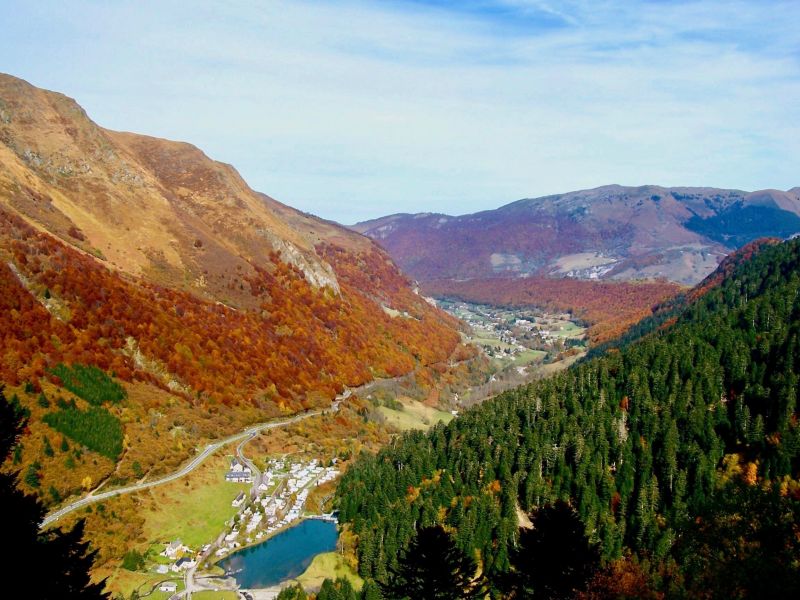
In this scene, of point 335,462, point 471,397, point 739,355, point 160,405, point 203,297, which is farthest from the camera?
point 471,397

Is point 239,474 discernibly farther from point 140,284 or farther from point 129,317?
point 140,284

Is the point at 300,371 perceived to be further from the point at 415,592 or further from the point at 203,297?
the point at 415,592

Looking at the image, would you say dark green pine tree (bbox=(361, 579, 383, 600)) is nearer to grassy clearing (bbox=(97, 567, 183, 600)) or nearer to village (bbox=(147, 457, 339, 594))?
grassy clearing (bbox=(97, 567, 183, 600))

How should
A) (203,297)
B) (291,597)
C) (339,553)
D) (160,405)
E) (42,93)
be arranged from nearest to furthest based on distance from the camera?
(291,597)
(339,553)
(160,405)
(203,297)
(42,93)

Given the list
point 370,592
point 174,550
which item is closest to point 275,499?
point 174,550

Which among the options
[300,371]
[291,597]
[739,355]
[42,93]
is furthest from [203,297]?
[739,355]

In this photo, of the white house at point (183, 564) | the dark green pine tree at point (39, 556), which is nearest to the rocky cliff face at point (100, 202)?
the white house at point (183, 564)
